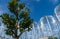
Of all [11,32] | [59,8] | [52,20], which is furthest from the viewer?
[52,20]

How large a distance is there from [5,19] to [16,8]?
3355 mm

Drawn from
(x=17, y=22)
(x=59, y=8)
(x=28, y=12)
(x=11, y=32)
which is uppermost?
(x=59, y=8)

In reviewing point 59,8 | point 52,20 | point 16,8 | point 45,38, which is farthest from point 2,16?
point 45,38

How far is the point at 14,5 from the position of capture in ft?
113

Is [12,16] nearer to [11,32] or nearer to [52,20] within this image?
[11,32]

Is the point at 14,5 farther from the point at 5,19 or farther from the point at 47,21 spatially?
the point at 47,21

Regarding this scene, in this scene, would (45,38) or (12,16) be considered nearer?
(12,16)

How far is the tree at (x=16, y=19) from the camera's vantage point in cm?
3322

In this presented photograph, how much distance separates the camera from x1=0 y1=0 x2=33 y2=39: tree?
109 feet

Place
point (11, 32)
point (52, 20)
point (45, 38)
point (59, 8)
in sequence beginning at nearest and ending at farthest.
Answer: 1. point (11, 32)
2. point (59, 8)
3. point (52, 20)
4. point (45, 38)

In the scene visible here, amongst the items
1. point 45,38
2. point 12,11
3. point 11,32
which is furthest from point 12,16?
point 45,38

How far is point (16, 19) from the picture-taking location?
33812 millimetres

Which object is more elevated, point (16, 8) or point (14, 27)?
point (16, 8)

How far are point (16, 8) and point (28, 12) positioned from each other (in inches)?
112
